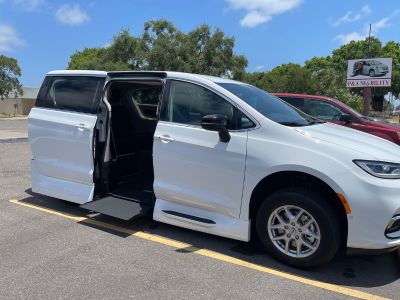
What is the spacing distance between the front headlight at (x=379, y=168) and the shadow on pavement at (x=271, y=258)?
3.32 ft

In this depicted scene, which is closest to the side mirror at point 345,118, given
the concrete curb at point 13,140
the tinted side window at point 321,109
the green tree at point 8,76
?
the tinted side window at point 321,109

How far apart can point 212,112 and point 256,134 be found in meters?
0.62

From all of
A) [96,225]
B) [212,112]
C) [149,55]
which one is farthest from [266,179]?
[149,55]

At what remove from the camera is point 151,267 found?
4035mm

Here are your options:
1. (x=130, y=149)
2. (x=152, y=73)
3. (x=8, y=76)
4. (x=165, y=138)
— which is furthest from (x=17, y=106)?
(x=165, y=138)

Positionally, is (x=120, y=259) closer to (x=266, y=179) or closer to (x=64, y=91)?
(x=266, y=179)

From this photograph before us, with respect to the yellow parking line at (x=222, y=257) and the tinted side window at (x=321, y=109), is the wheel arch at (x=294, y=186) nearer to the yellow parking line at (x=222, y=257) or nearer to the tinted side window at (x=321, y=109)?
the yellow parking line at (x=222, y=257)

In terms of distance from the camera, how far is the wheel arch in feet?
12.7

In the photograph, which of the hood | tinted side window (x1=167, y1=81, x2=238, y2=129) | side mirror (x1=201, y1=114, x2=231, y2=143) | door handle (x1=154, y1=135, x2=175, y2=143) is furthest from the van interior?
the hood

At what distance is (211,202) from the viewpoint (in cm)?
441

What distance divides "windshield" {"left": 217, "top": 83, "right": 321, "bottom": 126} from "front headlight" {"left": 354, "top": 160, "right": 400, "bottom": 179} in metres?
0.91

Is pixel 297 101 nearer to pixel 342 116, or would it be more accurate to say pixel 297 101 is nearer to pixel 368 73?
pixel 342 116

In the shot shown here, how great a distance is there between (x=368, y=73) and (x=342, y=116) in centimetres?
1476

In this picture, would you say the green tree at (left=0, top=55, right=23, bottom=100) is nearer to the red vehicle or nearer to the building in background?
the building in background
